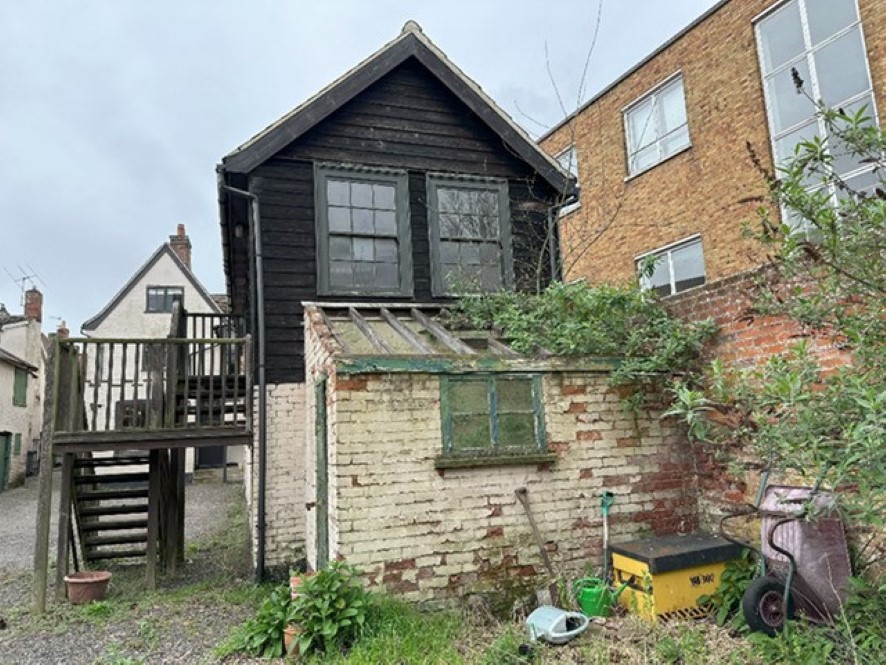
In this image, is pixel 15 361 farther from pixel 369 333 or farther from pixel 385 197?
pixel 369 333

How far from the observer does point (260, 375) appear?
786cm

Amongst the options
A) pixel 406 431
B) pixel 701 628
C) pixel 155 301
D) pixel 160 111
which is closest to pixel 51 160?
pixel 160 111

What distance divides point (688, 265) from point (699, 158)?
2.18m

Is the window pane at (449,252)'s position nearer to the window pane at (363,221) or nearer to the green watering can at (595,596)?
the window pane at (363,221)

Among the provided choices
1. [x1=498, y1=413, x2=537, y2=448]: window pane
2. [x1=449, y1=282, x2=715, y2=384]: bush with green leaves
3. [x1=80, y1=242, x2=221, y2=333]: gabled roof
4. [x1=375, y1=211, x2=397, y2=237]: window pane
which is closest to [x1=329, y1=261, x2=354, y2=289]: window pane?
[x1=375, y1=211, x2=397, y2=237]: window pane

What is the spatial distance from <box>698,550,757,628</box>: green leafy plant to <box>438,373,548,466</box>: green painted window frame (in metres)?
1.80

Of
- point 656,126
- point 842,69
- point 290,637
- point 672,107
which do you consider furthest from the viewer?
point 656,126

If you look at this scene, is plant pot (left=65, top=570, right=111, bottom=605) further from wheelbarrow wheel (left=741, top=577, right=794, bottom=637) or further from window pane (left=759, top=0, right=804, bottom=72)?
window pane (left=759, top=0, right=804, bottom=72)

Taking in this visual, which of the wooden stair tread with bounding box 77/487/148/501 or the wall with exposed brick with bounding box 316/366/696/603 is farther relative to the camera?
the wooden stair tread with bounding box 77/487/148/501

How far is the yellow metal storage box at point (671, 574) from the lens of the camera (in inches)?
197

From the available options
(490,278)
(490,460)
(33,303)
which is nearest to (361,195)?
(490,278)

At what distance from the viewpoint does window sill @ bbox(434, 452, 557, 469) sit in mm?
5512

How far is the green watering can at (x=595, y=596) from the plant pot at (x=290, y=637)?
241cm

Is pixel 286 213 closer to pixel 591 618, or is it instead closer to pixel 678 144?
pixel 591 618
